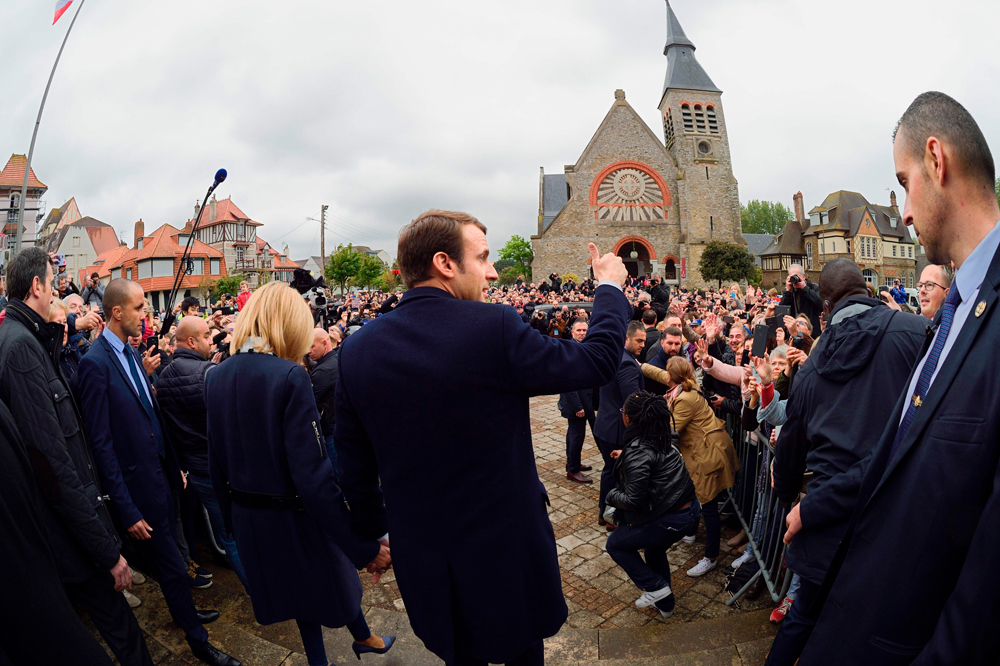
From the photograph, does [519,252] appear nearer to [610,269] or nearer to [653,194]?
[653,194]

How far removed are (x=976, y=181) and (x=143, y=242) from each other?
58.1 m

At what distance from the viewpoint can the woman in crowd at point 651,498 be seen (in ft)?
11.5

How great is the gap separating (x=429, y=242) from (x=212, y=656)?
2.73m

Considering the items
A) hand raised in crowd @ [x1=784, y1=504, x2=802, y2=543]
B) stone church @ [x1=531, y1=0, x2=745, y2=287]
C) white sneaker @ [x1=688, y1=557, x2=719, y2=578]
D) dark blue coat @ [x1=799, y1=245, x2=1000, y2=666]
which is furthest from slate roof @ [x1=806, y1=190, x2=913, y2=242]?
dark blue coat @ [x1=799, y1=245, x2=1000, y2=666]

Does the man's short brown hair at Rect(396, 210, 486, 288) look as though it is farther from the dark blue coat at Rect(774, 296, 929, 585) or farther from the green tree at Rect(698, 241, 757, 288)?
the green tree at Rect(698, 241, 757, 288)

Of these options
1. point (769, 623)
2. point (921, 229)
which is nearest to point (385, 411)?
point (921, 229)

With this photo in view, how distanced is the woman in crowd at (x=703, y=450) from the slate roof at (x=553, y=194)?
44.4 metres

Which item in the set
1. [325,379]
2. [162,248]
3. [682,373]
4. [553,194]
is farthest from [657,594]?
[162,248]

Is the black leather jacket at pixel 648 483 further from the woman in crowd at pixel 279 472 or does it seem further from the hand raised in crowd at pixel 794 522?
the woman in crowd at pixel 279 472

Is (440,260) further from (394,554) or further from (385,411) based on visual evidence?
(394,554)

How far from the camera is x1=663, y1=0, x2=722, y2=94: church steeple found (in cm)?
4007

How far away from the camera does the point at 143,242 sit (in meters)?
48.5

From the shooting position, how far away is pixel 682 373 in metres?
4.29

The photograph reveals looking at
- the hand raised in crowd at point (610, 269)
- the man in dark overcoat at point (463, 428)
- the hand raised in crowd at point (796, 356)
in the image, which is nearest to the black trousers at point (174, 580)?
the man in dark overcoat at point (463, 428)
